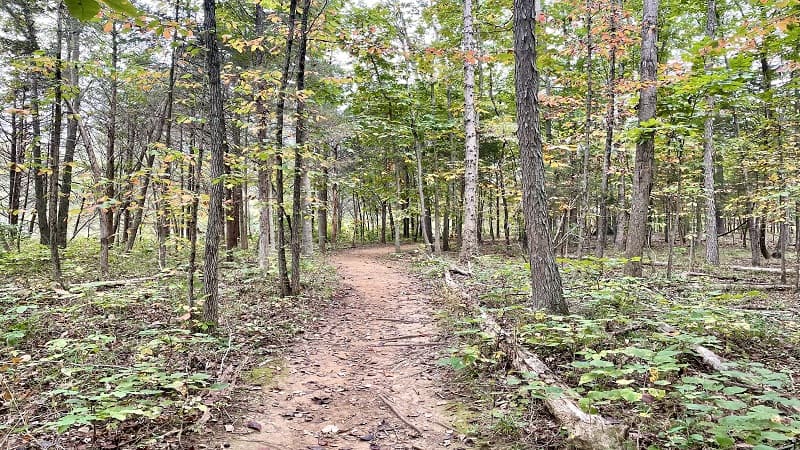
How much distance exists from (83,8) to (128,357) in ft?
15.9

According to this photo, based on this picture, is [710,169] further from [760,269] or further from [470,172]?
[470,172]

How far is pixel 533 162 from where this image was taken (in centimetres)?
543

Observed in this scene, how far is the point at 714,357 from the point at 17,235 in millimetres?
16130

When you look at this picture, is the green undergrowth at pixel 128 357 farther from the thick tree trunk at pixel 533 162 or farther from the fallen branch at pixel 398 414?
the thick tree trunk at pixel 533 162

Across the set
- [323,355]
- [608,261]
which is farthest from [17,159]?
[608,261]

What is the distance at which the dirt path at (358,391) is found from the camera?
148 inches

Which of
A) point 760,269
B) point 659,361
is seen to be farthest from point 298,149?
point 760,269

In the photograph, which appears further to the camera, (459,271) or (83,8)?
(459,271)

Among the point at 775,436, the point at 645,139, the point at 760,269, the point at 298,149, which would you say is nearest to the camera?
the point at 775,436

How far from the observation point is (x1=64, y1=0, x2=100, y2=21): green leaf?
1.13 meters

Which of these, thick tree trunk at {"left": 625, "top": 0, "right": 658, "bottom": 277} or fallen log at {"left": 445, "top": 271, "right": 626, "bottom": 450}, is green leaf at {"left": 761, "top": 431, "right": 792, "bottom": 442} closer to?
fallen log at {"left": 445, "top": 271, "right": 626, "bottom": 450}

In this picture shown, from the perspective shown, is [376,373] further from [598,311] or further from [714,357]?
[714,357]

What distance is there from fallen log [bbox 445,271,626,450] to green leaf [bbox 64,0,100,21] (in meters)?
3.48

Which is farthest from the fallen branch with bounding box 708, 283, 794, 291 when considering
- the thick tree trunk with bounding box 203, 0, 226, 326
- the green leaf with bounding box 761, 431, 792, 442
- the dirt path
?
the thick tree trunk with bounding box 203, 0, 226, 326
